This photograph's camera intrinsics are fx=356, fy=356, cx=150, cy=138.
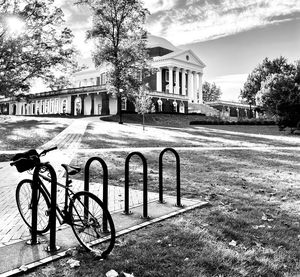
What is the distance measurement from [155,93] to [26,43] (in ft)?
140

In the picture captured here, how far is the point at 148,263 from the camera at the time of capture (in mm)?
4004

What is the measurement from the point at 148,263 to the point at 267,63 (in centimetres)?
7323

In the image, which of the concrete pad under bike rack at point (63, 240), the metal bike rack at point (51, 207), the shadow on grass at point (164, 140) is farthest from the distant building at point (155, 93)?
the metal bike rack at point (51, 207)

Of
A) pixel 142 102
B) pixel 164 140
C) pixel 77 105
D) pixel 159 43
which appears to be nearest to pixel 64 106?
pixel 77 105

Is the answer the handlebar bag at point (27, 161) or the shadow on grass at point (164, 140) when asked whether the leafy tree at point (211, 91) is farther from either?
the handlebar bag at point (27, 161)

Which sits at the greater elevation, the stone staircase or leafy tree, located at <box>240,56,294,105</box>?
leafy tree, located at <box>240,56,294,105</box>

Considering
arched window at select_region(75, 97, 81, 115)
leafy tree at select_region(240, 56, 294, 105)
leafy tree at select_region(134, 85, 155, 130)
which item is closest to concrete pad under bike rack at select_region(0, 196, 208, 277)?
leafy tree at select_region(134, 85, 155, 130)

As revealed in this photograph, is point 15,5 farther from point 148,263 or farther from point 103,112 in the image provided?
point 103,112

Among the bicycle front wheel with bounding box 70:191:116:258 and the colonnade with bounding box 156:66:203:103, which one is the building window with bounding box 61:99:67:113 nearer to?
the colonnade with bounding box 156:66:203:103

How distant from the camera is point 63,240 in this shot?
472cm

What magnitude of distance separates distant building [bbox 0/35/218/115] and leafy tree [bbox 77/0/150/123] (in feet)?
55.2

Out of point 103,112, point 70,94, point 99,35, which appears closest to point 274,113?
point 99,35

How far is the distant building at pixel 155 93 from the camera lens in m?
60.6

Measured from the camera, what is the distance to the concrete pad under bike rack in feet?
13.1
